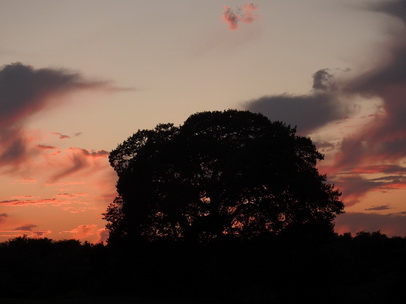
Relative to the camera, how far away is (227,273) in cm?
5206

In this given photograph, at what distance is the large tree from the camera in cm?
5200

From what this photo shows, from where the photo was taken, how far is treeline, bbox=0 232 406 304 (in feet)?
142

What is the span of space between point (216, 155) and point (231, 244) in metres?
8.87

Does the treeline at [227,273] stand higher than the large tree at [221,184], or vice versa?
the large tree at [221,184]

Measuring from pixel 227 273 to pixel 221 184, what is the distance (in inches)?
336

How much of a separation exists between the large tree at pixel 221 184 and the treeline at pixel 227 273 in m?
2.00

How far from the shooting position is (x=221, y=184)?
2096 inches

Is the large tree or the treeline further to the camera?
the large tree

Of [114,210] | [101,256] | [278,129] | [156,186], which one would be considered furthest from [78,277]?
[278,129]

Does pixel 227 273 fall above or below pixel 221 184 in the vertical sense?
below

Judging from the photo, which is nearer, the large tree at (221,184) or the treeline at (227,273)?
the treeline at (227,273)

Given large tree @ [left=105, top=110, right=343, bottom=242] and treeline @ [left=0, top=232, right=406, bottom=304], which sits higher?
large tree @ [left=105, top=110, right=343, bottom=242]

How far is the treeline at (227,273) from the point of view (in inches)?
1700

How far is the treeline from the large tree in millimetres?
1996
